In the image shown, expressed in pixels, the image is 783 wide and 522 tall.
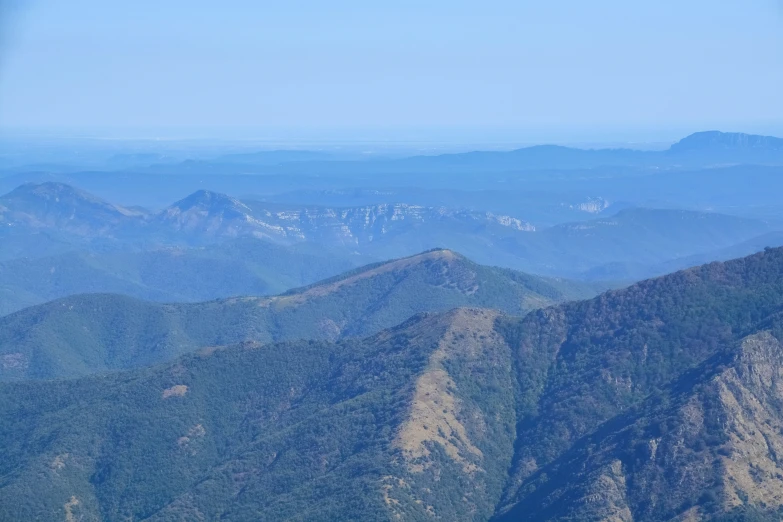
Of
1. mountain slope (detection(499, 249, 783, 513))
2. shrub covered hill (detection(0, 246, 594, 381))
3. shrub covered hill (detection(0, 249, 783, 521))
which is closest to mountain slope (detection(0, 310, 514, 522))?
shrub covered hill (detection(0, 249, 783, 521))

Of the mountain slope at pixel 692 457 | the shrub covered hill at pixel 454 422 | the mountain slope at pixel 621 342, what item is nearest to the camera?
the mountain slope at pixel 692 457

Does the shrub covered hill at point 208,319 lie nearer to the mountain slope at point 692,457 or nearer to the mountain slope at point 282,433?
the mountain slope at point 282,433

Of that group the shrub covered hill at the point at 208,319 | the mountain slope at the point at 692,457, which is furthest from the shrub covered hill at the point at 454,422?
the shrub covered hill at the point at 208,319

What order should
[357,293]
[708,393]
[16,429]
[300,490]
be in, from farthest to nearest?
[357,293] → [16,429] → [300,490] → [708,393]

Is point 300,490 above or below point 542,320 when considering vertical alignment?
below

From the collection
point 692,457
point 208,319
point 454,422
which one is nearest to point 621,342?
point 454,422

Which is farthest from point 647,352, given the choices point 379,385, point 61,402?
point 61,402

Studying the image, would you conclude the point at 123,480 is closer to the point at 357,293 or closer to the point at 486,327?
the point at 486,327
